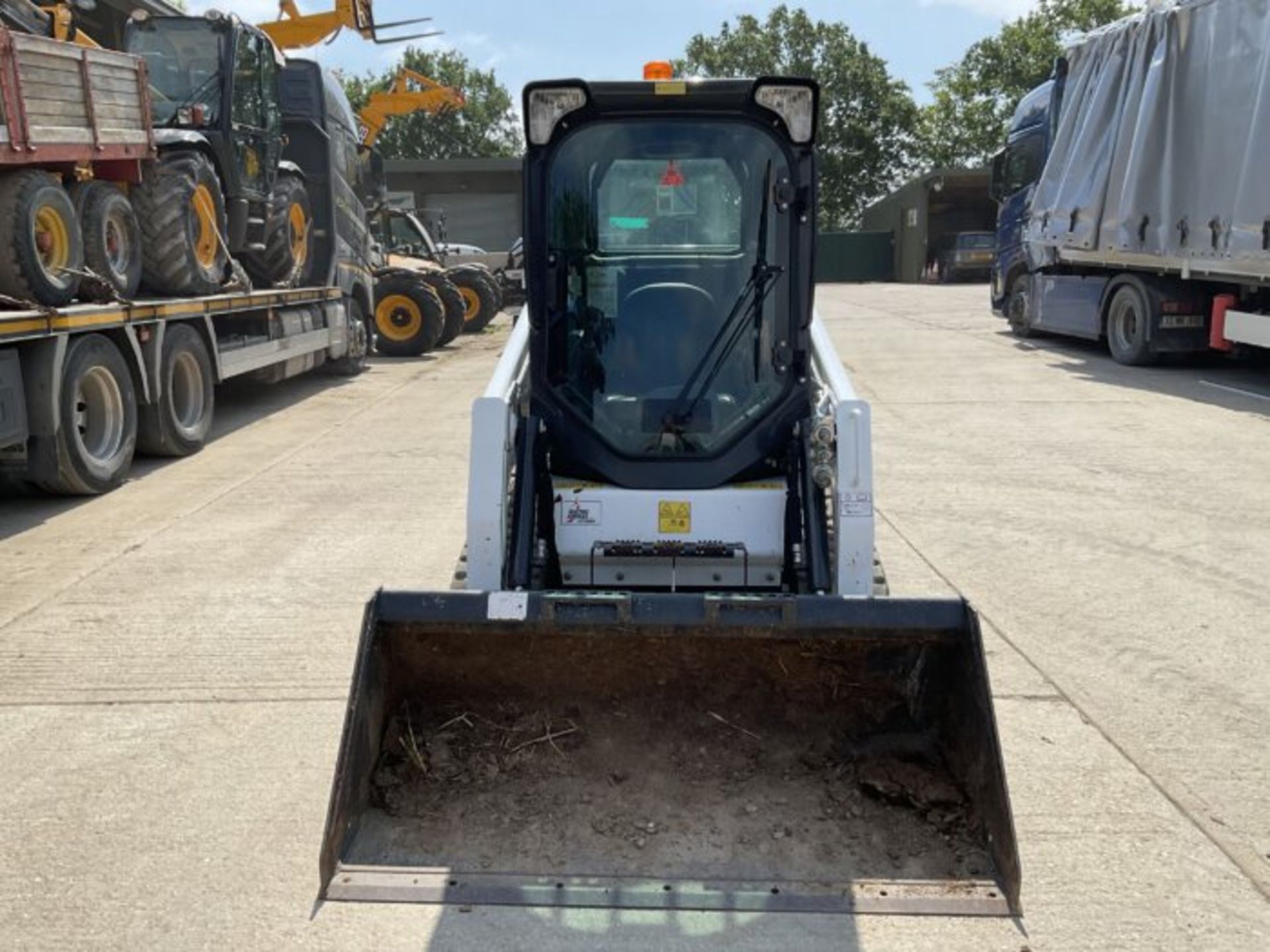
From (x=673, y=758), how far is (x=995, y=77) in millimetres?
55537

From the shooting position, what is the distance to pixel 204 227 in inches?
405

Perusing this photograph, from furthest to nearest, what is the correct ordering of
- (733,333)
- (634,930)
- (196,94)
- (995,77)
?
(995,77) < (196,94) < (733,333) < (634,930)

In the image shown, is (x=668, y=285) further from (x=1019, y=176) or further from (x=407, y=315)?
(x=1019, y=176)

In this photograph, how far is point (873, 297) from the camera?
1225 inches

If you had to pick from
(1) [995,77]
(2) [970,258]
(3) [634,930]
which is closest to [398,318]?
(3) [634,930]

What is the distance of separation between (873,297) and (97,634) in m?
28.0

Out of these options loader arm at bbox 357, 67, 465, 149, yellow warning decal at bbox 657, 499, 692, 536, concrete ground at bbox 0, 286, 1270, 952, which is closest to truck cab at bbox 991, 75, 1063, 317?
concrete ground at bbox 0, 286, 1270, 952

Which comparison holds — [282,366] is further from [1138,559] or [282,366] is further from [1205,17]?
[1205,17]

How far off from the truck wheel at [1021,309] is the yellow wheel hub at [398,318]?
9.60m

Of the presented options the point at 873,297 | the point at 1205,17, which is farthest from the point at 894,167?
the point at 1205,17

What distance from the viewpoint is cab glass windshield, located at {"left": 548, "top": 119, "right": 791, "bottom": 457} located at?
4387 millimetres

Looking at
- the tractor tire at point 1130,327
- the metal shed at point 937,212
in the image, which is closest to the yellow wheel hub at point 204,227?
the tractor tire at point 1130,327

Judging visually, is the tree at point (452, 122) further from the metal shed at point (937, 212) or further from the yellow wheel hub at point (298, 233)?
the yellow wheel hub at point (298, 233)

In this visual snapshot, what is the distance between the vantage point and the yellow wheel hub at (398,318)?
56.9 ft
